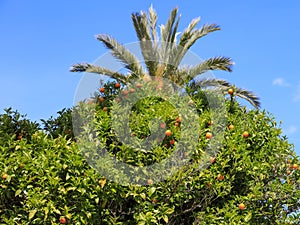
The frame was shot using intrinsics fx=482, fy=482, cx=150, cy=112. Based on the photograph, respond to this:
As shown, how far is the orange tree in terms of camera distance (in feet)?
18.6

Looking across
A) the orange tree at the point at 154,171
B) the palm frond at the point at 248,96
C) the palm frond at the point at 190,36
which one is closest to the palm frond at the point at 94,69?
the palm frond at the point at 190,36

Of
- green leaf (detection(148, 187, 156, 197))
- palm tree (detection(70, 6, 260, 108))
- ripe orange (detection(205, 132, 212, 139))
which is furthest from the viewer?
palm tree (detection(70, 6, 260, 108))

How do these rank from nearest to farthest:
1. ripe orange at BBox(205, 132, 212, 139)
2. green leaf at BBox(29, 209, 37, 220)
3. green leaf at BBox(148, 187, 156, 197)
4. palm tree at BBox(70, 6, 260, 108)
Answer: green leaf at BBox(29, 209, 37, 220) → green leaf at BBox(148, 187, 156, 197) → ripe orange at BBox(205, 132, 212, 139) → palm tree at BBox(70, 6, 260, 108)

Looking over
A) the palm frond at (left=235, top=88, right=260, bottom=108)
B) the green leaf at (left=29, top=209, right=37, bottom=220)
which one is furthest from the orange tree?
the palm frond at (left=235, top=88, right=260, bottom=108)

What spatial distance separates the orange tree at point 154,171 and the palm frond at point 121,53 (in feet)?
Result: 25.6

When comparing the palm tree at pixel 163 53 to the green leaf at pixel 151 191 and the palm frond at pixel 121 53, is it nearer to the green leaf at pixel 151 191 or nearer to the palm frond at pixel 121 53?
the palm frond at pixel 121 53

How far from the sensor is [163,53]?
1484 centimetres

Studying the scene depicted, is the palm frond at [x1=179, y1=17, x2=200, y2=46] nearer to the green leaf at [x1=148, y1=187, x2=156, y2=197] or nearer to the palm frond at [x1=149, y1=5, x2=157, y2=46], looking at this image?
the palm frond at [x1=149, y1=5, x2=157, y2=46]

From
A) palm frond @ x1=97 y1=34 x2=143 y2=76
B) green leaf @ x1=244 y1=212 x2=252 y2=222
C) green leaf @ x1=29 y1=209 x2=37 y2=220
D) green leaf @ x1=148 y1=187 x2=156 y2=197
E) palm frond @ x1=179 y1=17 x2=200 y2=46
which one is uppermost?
palm frond @ x1=179 y1=17 x2=200 y2=46

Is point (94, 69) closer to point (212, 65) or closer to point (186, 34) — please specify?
point (186, 34)

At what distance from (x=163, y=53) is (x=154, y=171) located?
9429mm

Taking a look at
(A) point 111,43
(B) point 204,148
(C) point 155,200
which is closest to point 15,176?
(C) point 155,200

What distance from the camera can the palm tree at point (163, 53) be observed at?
1462 cm

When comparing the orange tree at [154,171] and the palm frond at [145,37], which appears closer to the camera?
the orange tree at [154,171]
